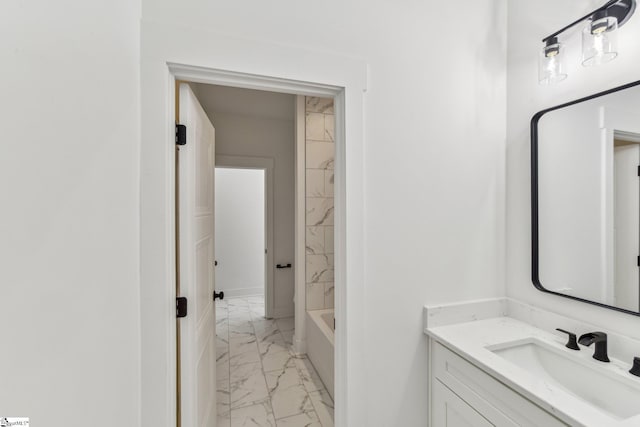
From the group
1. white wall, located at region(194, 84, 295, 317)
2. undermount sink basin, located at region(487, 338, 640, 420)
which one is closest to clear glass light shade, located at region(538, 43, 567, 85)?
undermount sink basin, located at region(487, 338, 640, 420)

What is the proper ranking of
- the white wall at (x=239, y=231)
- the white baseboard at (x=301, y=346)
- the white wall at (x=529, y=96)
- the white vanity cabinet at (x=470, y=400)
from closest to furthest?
the white vanity cabinet at (x=470, y=400)
the white wall at (x=529, y=96)
the white baseboard at (x=301, y=346)
the white wall at (x=239, y=231)

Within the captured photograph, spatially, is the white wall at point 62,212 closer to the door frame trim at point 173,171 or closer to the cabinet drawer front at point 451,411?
the door frame trim at point 173,171

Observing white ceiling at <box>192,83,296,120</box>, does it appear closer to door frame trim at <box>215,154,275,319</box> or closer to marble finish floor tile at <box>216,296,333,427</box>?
door frame trim at <box>215,154,275,319</box>

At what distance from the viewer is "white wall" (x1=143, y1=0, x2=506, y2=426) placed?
1287 millimetres

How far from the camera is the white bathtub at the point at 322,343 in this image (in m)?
2.18

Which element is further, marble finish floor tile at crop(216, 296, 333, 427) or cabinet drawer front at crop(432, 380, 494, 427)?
marble finish floor tile at crop(216, 296, 333, 427)

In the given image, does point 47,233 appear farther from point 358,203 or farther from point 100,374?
point 358,203

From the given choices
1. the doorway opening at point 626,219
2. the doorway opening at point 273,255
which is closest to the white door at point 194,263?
the doorway opening at point 273,255

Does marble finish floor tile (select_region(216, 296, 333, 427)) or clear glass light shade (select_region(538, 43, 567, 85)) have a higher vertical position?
clear glass light shade (select_region(538, 43, 567, 85))

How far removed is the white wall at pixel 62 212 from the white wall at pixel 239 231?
4.08 metres

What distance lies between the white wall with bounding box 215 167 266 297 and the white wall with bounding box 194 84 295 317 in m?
1.08

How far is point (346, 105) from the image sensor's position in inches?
49.8

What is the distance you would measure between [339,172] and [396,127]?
1.21 ft

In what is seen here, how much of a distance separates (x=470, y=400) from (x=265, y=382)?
1.74 m
